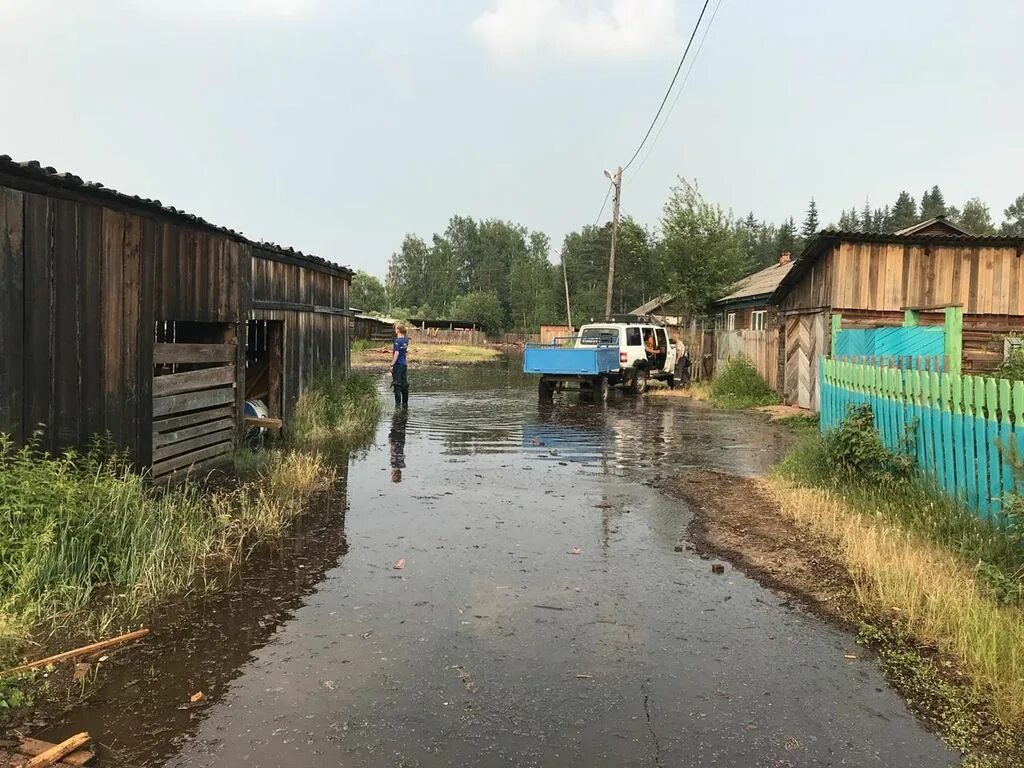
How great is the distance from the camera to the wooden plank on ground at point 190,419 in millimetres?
8420

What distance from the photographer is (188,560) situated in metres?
5.97

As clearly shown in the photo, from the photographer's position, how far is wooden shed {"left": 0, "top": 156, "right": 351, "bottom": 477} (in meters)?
6.07

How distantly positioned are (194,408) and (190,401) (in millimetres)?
159

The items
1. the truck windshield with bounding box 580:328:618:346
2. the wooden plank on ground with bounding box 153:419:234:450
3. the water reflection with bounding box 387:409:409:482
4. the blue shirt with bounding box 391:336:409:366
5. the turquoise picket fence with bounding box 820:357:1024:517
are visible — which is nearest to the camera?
the turquoise picket fence with bounding box 820:357:1024:517

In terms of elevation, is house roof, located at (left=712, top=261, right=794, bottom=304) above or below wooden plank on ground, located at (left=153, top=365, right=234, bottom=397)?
above

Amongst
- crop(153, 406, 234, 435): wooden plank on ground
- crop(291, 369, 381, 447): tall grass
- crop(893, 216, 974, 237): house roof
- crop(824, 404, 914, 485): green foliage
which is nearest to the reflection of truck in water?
crop(291, 369, 381, 447): tall grass

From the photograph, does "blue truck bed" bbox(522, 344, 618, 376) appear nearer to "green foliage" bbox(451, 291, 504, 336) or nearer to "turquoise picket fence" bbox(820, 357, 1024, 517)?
"turquoise picket fence" bbox(820, 357, 1024, 517)

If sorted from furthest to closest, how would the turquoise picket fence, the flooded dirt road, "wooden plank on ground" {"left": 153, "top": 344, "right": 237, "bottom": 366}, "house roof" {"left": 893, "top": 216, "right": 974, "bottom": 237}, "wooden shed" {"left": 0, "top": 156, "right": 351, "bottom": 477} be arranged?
"house roof" {"left": 893, "top": 216, "right": 974, "bottom": 237}
"wooden plank on ground" {"left": 153, "top": 344, "right": 237, "bottom": 366}
"wooden shed" {"left": 0, "top": 156, "right": 351, "bottom": 477}
the turquoise picket fence
the flooded dirt road

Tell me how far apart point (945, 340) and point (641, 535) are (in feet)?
23.4

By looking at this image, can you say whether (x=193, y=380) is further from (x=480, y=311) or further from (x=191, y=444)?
(x=480, y=311)

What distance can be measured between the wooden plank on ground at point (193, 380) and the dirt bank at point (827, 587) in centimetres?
589

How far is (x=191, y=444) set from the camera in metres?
9.15

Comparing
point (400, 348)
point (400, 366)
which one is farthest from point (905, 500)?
point (400, 366)

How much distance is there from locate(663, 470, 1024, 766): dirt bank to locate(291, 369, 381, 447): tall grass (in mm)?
6098
